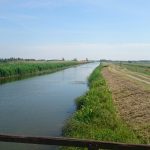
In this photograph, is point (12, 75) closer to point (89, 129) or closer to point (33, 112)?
point (33, 112)

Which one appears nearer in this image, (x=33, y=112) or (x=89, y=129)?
(x=89, y=129)

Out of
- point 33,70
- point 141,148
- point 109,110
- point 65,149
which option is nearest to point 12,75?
point 33,70

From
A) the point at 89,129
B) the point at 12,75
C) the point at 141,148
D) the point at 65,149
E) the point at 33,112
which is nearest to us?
the point at 141,148

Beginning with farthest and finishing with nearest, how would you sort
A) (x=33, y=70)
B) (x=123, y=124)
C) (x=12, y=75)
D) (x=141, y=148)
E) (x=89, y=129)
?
(x=33, y=70)
(x=12, y=75)
(x=123, y=124)
(x=89, y=129)
(x=141, y=148)

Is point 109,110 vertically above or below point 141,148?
below

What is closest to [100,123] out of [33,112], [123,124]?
[123,124]

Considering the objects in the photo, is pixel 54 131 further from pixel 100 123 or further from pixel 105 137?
pixel 105 137

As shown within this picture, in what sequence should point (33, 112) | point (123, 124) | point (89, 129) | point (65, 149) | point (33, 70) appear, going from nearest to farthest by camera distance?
1. point (65, 149)
2. point (89, 129)
3. point (123, 124)
4. point (33, 112)
5. point (33, 70)

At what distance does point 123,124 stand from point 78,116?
2.17 m

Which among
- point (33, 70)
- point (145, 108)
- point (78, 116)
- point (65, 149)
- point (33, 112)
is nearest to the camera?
point (65, 149)

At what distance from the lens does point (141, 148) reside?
15.1ft

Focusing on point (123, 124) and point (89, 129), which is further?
point (123, 124)

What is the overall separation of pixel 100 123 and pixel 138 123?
4.89ft

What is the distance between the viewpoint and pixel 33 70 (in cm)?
7338
